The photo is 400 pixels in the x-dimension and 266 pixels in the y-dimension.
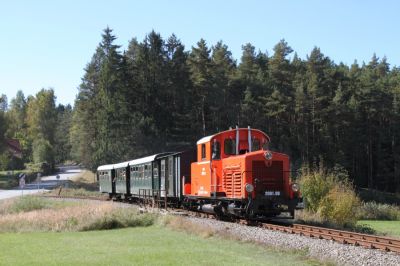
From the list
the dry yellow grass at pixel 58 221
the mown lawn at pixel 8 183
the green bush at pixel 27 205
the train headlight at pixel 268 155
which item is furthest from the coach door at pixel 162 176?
the mown lawn at pixel 8 183

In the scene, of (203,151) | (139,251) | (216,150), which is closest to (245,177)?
(216,150)

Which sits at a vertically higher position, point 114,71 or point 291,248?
point 114,71

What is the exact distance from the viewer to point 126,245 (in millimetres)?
16281

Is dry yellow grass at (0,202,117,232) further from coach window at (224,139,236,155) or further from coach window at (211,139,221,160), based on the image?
coach window at (224,139,236,155)

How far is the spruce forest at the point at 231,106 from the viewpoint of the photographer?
63688mm

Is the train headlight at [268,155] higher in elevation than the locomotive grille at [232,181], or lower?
higher

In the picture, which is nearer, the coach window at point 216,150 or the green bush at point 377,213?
the coach window at point 216,150

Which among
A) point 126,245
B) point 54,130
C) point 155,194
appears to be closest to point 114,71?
point 155,194

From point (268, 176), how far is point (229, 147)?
220 centimetres

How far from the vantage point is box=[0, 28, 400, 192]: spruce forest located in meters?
63.7

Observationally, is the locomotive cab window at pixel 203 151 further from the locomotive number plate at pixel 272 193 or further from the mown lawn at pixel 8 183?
the mown lawn at pixel 8 183

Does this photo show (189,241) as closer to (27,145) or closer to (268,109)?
(268,109)

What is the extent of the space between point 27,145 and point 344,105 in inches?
3332

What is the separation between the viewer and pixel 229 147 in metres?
20.9
